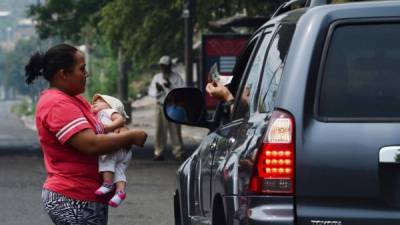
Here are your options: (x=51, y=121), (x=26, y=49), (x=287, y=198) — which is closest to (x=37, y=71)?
(x=51, y=121)

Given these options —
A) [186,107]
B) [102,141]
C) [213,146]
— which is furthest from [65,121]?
[186,107]

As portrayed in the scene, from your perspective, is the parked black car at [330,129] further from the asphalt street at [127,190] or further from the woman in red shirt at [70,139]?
the asphalt street at [127,190]

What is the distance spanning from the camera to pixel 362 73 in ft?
18.6

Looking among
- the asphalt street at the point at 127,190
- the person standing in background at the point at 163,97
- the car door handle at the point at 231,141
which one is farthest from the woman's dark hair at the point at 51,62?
the person standing in background at the point at 163,97

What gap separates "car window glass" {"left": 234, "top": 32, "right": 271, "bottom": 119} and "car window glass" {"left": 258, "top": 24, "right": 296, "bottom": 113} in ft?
0.64

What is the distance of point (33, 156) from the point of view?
22.5 m

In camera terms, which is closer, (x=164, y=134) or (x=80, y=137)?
(x=80, y=137)

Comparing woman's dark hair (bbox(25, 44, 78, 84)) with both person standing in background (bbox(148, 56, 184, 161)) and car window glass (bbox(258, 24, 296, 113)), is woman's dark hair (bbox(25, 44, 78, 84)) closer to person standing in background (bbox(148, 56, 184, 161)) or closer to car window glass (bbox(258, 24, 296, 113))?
car window glass (bbox(258, 24, 296, 113))

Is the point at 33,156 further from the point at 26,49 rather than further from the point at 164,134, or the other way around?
the point at 26,49

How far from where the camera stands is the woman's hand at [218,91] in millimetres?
7234

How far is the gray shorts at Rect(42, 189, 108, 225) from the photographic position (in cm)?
649

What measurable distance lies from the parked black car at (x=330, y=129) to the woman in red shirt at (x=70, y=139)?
0.82m

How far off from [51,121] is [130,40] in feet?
96.0

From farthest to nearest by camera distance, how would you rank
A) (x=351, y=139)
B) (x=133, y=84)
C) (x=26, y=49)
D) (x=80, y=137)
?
1. (x=26, y=49)
2. (x=133, y=84)
3. (x=80, y=137)
4. (x=351, y=139)
